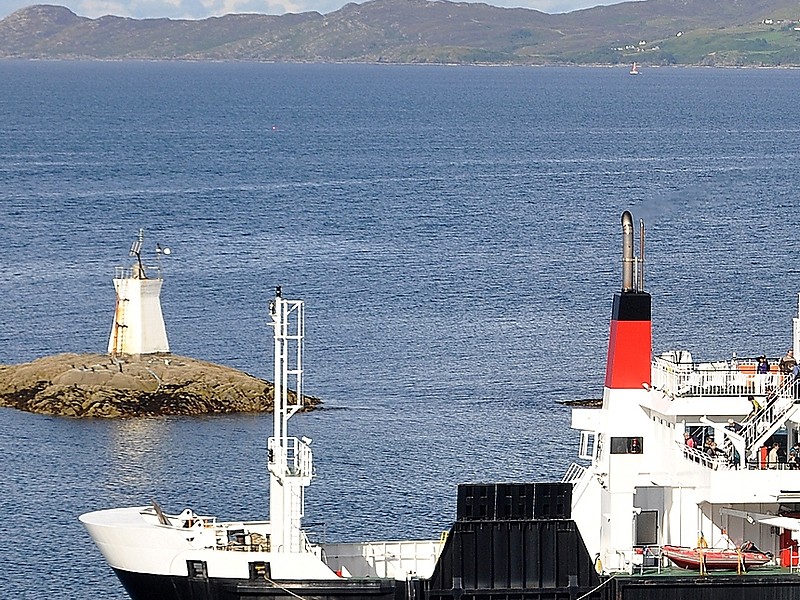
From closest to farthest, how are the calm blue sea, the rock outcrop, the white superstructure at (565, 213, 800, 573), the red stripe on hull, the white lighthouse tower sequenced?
the white superstructure at (565, 213, 800, 573) → the red stripe on hull → the calm blue sea → the rock outcrop → the white lighthouse tower

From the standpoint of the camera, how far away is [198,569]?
32688 millimetres

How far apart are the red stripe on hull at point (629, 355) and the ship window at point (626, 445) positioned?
0.90 meters

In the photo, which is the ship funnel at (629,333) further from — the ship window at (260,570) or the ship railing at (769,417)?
the ship window at (260,570)

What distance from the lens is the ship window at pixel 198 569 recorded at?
107 feet

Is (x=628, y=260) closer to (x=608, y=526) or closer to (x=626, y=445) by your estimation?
(x=626, y=445)

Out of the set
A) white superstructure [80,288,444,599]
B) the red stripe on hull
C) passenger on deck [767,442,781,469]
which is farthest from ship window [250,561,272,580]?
passenger on deck [767,442,781,469]

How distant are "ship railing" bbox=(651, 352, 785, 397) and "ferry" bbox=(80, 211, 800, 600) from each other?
0.03 metres

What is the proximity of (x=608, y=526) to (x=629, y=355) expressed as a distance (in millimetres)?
3042

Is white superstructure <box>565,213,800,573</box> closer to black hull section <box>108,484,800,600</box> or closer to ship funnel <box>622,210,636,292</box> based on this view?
ship funnel <box>622,210,636,292</box>

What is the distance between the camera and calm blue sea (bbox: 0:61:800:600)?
54.4 m

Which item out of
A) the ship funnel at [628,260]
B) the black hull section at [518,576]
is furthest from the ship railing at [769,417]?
the ship funnel at [628,260]

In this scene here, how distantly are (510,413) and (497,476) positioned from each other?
1001cm

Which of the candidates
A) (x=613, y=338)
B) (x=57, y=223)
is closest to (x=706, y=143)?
(x=57, y=223)

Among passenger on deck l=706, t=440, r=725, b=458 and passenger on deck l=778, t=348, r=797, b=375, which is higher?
passenger on deck l=778, t=348, r=797, b=375
